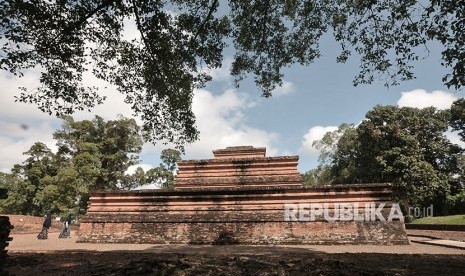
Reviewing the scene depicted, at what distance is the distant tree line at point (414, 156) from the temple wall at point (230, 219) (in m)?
18.5

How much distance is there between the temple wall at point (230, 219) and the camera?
966cm

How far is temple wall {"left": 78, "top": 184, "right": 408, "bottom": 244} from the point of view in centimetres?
966

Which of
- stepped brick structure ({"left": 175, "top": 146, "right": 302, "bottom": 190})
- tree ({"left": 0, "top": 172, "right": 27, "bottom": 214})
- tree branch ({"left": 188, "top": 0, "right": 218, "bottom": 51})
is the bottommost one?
tree ({"left": 0, "top": 172, "right": 27, "bottom": 214})

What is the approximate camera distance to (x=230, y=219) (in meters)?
10.3

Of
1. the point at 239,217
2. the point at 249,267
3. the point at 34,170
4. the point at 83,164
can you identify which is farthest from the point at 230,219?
the point at 34,170

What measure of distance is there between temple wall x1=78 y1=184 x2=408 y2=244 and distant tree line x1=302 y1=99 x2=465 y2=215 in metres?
18.5

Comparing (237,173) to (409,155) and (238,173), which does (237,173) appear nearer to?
(238,173)

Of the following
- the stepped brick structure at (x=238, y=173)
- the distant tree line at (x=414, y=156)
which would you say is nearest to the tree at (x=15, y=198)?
the stepped brick structure at (x=238, y=173)

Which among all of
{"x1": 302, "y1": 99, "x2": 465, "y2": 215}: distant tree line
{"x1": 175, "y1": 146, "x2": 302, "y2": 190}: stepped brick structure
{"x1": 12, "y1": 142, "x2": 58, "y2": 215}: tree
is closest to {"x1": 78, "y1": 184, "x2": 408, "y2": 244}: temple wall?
{"x1": 175, "y1": 146, "x2": 302, "y2": 190}: stepped brick structure

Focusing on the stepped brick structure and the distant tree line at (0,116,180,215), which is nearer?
the stepped brick structure

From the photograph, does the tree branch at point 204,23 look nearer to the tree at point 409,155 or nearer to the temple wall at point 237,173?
the temple wall at point 237,173

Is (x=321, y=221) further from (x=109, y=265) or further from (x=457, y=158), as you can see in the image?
(x=457, y=158)

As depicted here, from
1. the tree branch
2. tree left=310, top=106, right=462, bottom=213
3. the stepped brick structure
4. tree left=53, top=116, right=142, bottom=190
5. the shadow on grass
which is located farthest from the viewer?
tree left=53, top=116, right=142, bottom=190

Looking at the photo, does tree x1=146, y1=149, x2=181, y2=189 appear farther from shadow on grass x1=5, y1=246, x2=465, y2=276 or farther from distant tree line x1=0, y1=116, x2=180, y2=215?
shadow on grass x1=5, y1=246, x2=465, y2=276
